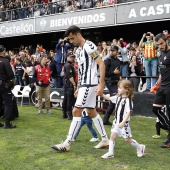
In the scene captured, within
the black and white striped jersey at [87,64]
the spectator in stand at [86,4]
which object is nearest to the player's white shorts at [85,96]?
the black and white striped jersey at [87,64]

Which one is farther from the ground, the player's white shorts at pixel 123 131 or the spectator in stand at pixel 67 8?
the spectator in stand at pixel 67 8

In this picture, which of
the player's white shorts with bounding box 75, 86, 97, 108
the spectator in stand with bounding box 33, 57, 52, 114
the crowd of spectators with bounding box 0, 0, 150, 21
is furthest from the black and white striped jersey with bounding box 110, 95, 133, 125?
the crowd of spectators with bounding box 0, 0, 150, 21

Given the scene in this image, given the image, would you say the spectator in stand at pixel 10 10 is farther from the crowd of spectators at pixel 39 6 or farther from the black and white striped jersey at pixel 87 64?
the black and white striped jersey at pixel 87 64

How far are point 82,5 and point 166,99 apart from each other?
37.0ft

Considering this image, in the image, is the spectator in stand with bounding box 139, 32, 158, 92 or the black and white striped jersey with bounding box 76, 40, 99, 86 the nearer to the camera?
the black and white striped jersey with bounding box 76, 40, 99, 86

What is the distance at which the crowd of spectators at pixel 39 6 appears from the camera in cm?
1638

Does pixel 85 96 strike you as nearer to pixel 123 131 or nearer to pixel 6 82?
pixel 123 131

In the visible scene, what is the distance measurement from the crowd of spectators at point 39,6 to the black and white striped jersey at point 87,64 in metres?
9.76

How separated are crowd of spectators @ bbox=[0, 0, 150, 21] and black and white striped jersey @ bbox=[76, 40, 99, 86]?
9.76 meters

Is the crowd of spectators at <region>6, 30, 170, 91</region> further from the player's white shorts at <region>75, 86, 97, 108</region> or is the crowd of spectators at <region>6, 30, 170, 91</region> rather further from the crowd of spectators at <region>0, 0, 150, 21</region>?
the player's white shorts at <region>75, 86, 97, 108</region>

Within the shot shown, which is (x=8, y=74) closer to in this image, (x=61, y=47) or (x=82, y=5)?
(x=61, y=47)

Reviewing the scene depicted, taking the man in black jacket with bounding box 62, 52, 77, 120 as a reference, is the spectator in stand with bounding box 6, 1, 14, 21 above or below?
above

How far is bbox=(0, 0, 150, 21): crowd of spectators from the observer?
16375 millimetres

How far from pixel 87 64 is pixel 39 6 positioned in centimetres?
1408
